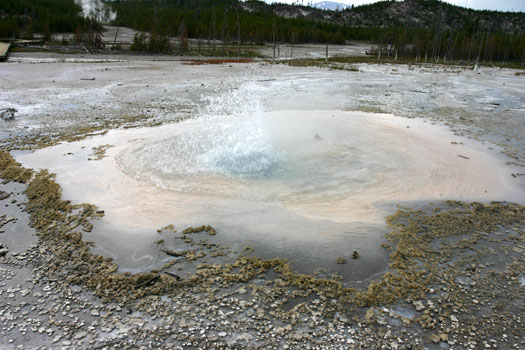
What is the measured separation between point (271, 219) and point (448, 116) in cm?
970

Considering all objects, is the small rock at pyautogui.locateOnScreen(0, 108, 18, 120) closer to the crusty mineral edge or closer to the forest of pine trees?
the crusty mineral edge

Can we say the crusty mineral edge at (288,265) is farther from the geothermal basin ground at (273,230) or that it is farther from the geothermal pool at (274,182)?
the geothermal pool at (274,182)

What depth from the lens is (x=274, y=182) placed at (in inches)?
255

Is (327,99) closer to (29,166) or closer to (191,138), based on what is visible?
(191,138)

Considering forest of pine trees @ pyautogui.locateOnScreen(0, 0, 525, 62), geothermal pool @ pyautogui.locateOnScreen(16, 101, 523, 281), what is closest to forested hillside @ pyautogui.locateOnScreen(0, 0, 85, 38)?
forest of pine trees @ pyautogui.locateOnScreen(0, 0, 525, 62)

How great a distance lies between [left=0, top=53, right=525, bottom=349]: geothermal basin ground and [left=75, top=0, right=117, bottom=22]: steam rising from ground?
7174 cm

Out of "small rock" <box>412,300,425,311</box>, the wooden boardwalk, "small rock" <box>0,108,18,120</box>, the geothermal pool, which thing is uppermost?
the wooden boardwalk

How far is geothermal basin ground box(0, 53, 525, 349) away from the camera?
3.42 meters

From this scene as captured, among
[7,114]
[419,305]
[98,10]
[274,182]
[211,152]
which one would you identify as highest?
[98,10]

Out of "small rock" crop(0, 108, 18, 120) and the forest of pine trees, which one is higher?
the forest of pine trees

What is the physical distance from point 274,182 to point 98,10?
81924mm

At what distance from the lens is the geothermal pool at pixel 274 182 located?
187 inches

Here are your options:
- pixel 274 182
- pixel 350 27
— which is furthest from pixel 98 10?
pixel 274 182

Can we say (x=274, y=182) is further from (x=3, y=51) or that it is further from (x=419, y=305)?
(x=3, y=51)
